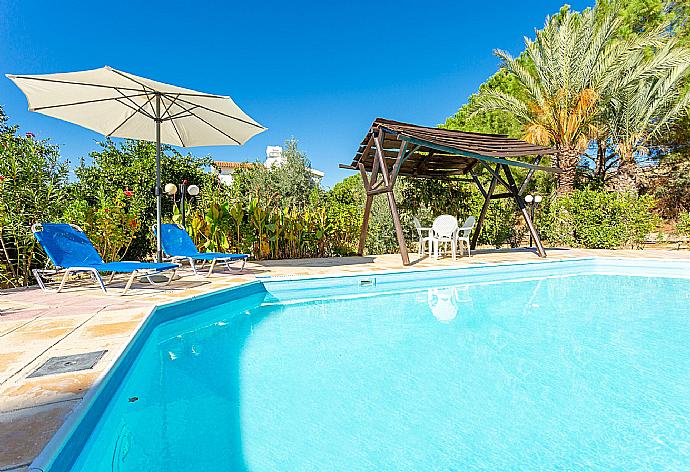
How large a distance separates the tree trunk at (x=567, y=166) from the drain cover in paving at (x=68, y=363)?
53.0 ft

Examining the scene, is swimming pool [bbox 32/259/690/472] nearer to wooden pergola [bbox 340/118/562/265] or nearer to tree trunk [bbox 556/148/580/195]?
wooden pergola [bbox 340/118/562/265]

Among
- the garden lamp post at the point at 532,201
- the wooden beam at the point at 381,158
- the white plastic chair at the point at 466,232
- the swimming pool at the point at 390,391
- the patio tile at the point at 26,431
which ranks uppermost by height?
the wooden beam at the point at 381,158

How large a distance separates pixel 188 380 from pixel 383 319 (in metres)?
2.86

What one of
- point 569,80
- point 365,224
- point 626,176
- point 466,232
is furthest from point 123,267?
point 626,176

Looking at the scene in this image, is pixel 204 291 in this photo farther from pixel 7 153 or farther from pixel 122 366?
pixel 7 153

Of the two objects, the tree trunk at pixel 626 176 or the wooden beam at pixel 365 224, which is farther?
the tree trunk at pixel 626 176

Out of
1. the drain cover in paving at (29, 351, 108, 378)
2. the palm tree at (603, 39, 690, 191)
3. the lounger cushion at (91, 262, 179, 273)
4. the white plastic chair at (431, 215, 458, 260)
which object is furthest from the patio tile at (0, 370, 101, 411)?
the palm tree at (603, 39, 690, 191)

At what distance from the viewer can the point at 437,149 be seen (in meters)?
8.85

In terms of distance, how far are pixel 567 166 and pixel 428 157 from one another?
24.4 ft

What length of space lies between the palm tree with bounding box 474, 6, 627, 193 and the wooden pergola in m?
4.84

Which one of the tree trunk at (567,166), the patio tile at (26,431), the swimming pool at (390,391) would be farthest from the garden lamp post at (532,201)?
the patio tile at (26,431)

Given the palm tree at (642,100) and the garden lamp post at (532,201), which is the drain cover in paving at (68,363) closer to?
the garden lamp post at (532,201)

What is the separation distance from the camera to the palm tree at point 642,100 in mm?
14383

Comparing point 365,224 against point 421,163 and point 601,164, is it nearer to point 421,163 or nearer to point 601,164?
point 421,163
